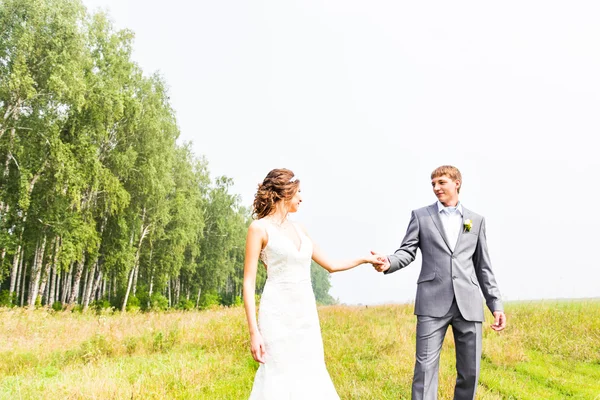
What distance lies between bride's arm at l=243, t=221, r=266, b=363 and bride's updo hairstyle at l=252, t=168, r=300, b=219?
241mm

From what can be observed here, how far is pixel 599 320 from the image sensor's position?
38.3ft

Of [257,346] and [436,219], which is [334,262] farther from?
[257,346]

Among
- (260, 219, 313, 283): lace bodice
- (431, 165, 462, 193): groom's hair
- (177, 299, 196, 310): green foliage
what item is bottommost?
(177, 299, 196, 310): green foliage

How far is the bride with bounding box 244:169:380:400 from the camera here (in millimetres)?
3975

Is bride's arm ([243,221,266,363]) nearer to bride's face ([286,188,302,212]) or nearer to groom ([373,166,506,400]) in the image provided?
bride's face ([286,188,302,212])

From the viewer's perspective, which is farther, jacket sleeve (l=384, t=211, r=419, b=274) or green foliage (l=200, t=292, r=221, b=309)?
green foliage (l=200, t=292, r=221, b=309)

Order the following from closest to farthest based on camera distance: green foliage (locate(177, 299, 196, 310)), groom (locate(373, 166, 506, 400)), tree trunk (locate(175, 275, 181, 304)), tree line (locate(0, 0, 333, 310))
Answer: groom (locate(373, 166, 506, 400)), tree line (locate(0, 0, 333, 310)), green foliage (locate(177, 299, 196, 310)), tree trunk (locate(175, 275, 181, 304))

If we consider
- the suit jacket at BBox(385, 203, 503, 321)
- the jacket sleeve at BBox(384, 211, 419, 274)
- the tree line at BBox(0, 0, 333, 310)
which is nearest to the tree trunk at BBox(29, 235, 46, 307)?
the tree line at BBox(0, 0, 333, 310)

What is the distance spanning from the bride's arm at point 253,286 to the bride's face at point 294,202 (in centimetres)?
37

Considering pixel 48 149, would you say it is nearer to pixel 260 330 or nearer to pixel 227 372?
pixel 227 372

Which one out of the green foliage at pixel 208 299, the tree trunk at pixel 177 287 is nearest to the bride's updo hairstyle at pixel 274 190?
the green foliage at pixel 208 299

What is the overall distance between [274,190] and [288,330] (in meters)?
1.14

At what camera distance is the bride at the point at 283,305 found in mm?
3975

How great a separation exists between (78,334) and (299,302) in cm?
1108
